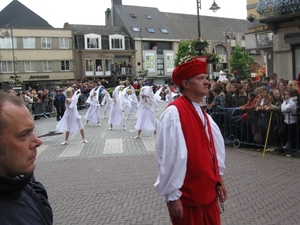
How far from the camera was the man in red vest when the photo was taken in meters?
3.26

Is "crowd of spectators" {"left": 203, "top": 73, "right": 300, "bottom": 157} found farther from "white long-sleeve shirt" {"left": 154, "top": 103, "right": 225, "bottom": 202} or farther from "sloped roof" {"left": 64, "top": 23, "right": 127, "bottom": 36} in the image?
"sloped roof" {"left": 64, "top": 23, "right": 127, "bottom": 36}

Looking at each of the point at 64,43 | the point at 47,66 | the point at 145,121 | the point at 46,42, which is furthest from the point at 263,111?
the point at 64,43

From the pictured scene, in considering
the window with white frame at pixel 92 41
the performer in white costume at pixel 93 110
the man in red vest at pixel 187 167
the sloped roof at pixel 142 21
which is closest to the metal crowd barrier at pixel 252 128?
the man in red vest at pixel 187 167

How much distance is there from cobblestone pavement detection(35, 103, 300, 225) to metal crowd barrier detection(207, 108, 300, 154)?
0.98ft

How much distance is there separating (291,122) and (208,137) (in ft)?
21.1

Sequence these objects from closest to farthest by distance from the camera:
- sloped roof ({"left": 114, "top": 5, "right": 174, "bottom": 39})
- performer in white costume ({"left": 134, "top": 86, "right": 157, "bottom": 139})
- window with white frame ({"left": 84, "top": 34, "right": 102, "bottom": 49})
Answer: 1. performer in white costume ({"left": 134, "top": 86, "right": 157, "bottom": 139})
2. window with white frame ({"left": 84, "top": 34, "right": 102, "bottom": 49})
3. sloped roof ({"left": 114, "top": 5, "right": 174, "bottom": 39})

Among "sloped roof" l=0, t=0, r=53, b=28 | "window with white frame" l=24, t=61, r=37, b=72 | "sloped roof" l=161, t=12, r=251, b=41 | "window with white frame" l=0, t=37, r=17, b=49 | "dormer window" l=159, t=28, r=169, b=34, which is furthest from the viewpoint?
"sloped roof" l=161, t=12, r=251, b=41

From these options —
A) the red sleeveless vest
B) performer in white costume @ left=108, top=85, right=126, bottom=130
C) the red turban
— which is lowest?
performer in white costume @ left=108, top=85, right=126, bottom=130

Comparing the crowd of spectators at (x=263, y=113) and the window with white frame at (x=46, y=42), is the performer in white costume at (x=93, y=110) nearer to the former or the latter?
the crowd of spectators at (x=263, y=113)

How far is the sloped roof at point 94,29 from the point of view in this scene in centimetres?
6106

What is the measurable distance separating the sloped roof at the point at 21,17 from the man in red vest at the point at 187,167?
200 ft

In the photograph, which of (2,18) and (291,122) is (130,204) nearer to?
(291,122)

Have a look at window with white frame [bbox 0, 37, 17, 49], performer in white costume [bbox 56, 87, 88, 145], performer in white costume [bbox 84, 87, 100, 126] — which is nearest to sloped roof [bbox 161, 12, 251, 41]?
window with white frame [bbox 0, 37, 17, 49]

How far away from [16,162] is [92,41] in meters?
61.3
